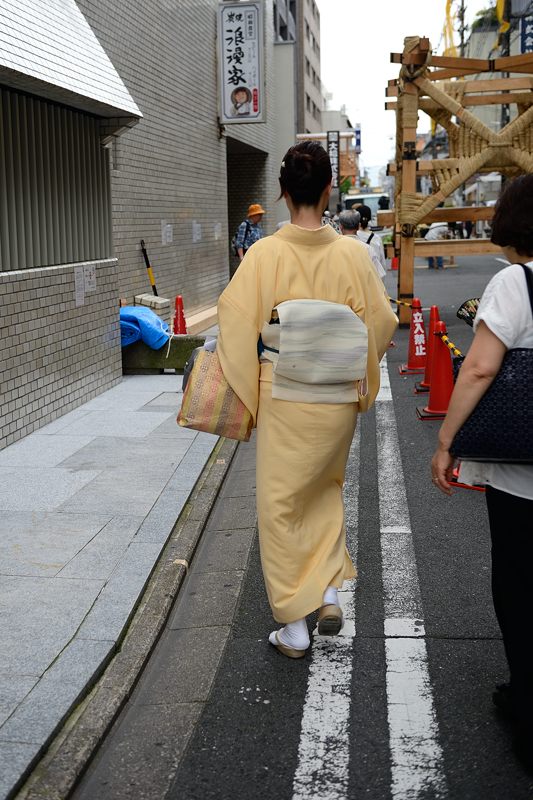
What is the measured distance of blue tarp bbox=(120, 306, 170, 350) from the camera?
10.5 m

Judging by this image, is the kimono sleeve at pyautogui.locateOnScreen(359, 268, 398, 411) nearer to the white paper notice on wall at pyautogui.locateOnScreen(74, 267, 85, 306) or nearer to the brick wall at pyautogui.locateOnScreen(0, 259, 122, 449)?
the brick wall at pyautogui.locateOnScreen(0, 259, 122, 449)

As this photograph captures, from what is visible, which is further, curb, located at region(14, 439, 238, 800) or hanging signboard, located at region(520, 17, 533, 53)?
hanging signboard, located at region(520, 17, 533, 53)

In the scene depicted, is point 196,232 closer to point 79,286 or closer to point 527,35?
point 79,286

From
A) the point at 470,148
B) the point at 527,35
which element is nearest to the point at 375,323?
the point at 470,148

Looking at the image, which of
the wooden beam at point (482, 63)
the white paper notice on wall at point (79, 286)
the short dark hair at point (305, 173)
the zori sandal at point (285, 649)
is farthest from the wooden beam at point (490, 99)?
the zori sandal at point (285, 649)

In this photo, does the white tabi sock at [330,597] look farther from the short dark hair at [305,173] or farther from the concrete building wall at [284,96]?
the concrete building wall at [284,96]

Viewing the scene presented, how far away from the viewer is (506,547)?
303 centimetres

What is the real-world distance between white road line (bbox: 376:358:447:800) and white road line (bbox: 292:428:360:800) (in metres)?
0.16

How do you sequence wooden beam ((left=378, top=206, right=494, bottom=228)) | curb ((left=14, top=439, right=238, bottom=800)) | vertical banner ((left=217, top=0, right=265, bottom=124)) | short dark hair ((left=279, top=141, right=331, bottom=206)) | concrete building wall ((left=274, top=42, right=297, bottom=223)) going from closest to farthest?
curb ((left=14, top=439, right=238, bottom=800)), short dark hair ((left=279, top=141, right=331, bottom=206)), wooden beam ((left=378, top=206, right=494, bottom=228)), vertical banner ((left=217, top=0, right=265, bottom=124)), concrete building wall ((left=274, top=42, right=297, bottom=223))

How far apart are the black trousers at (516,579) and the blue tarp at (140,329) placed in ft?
25.6

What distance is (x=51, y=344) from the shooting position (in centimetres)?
814

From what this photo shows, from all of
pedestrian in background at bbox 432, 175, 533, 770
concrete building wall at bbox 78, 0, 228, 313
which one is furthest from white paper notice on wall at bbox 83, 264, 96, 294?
pedestrian in background at bbox 432, 175, 533, 770

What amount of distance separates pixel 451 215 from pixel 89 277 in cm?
750

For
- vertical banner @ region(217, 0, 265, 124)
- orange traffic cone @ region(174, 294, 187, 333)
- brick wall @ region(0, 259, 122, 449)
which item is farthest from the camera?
vertical banner @ region(217, 0, 265, 124)
